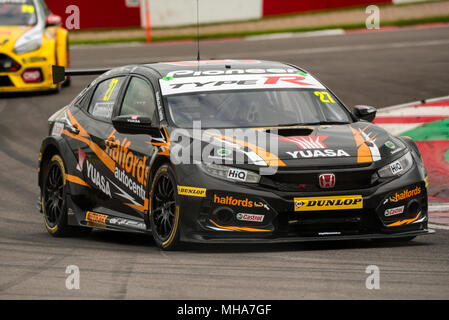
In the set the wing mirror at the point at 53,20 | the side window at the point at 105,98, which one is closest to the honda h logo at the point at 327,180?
the side window at the point at 105,98

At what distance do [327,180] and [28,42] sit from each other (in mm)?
10869

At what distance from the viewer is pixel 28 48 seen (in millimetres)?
17844

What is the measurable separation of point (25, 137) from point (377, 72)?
6.56 meters

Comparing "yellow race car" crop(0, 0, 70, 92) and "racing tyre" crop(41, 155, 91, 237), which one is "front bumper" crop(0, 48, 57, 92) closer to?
"yellow race car" crop(0, 0, 70, 92)

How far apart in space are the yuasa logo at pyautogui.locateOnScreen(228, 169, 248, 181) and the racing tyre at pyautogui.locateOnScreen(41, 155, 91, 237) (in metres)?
2.38

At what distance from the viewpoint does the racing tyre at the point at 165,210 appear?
8094mm

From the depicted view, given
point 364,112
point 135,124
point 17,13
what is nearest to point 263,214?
point 135,124

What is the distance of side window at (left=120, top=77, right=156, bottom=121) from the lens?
29.8 feet

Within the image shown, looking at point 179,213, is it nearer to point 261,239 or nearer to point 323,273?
point 261,239

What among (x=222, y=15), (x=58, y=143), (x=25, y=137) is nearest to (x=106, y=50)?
(x=222, y=15)

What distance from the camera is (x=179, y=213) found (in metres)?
7.99

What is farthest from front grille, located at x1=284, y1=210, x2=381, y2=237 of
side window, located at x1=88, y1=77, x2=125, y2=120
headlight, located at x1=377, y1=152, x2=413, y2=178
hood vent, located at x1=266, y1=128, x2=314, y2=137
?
side window, located at x1=88, y1=77, x2=125, y2=120

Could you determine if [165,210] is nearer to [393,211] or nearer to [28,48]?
[393,211]

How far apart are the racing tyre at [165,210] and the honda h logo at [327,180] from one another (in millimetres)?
1039
